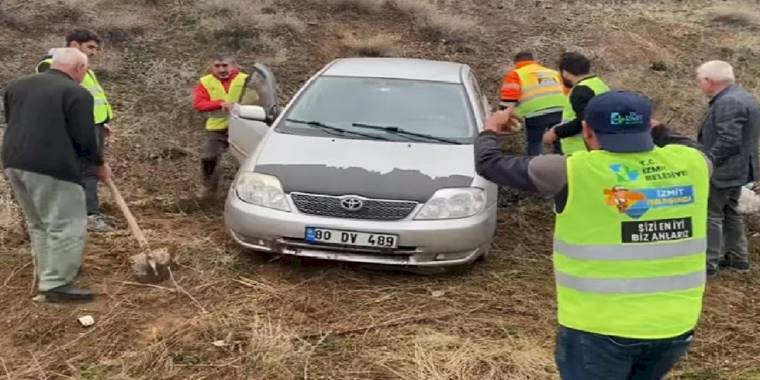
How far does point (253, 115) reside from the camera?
5863 millimetres

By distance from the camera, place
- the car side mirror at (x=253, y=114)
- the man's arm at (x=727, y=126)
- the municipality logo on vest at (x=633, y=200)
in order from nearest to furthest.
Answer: the municipality logo on vest at (x=633, y=200) < the man's arm at (x=727, y=126) < the car side mirror at (x=253, y=114)

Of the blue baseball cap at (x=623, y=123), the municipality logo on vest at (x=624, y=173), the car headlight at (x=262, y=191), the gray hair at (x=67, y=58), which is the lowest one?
the car headlight at (x=262, y=191)

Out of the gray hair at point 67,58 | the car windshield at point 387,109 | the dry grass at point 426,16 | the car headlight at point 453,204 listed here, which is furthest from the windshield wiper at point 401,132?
the dry grass at point 426,16

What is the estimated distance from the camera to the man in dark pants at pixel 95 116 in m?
5.59

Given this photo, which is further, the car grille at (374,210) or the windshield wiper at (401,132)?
the windshield wiper at (401,132)

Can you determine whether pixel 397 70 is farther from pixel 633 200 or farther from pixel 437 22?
pixel 437 22

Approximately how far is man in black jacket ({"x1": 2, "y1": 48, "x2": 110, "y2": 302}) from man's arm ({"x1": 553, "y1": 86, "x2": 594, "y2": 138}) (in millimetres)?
2854

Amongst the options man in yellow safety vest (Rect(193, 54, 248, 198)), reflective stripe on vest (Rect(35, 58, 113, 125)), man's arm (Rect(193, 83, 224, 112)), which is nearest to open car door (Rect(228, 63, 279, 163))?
man in yellow safety vest (Rect(193, 54, 248, 198))

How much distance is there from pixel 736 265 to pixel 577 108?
191 cm

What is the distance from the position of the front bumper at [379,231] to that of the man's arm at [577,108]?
744mm

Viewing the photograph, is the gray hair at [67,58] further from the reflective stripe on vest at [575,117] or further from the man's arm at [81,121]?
the reflective stripe on vest at [575,117]

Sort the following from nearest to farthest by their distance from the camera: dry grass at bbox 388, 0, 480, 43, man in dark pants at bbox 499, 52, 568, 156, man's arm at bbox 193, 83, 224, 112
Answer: man's arm at bbox 193, 83, 224, 112 < man in dark pants at bbox 499, 52, 568, 156 < dry grass at bbox 388, 0, 480, 43

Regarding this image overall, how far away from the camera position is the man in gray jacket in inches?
202

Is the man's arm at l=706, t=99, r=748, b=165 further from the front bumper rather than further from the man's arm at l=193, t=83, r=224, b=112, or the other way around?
the man's arm at l=193, t=83, r=224, b=112
